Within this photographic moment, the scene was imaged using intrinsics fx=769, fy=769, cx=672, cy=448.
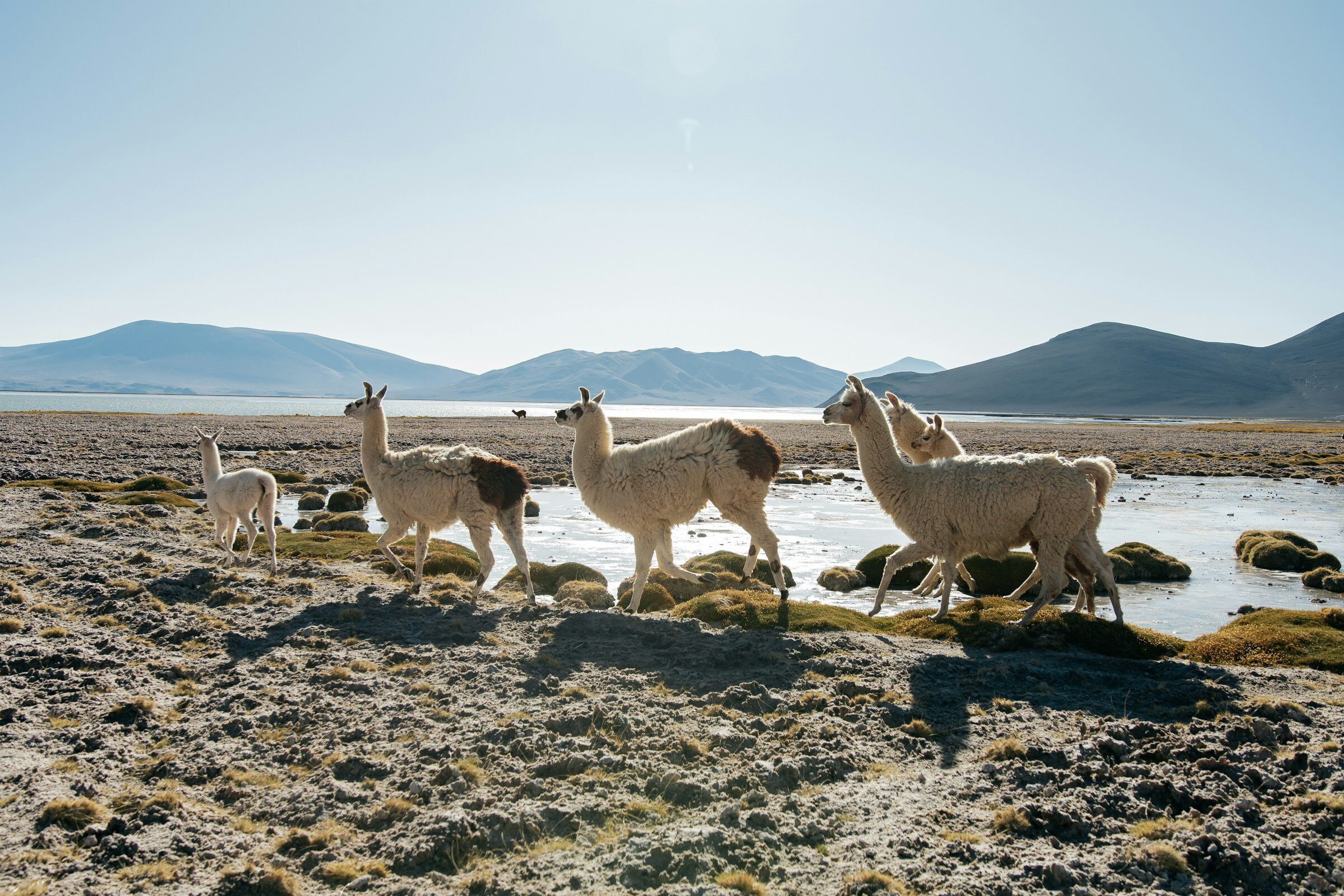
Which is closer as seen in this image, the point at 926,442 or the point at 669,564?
the point at 669,564

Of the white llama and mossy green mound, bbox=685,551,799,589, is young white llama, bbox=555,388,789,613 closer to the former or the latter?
the white llama

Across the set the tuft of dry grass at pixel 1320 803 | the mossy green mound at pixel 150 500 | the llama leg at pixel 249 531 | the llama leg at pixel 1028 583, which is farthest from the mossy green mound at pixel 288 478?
the tuft of dry grass at pixel 1320 803

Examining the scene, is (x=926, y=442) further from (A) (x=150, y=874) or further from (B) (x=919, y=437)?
(A) (x=150, y=874)

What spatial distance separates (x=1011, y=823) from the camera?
4.29 meters

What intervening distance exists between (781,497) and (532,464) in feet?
46.2

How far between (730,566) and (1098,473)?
6.09m

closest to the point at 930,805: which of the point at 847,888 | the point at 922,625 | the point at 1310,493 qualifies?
the point at 847,888

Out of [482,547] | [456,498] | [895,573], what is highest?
[456,498]

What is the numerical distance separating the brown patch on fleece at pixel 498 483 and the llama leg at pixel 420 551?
3.38 feet

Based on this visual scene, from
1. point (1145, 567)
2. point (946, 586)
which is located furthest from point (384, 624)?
point (1145, 567)

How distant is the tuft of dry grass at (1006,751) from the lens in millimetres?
5129

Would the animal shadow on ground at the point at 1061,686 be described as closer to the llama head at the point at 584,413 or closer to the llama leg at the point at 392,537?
the llama head at the point at 584,413

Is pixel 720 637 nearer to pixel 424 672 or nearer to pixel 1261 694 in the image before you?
pixel 424 672

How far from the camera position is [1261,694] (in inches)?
250
